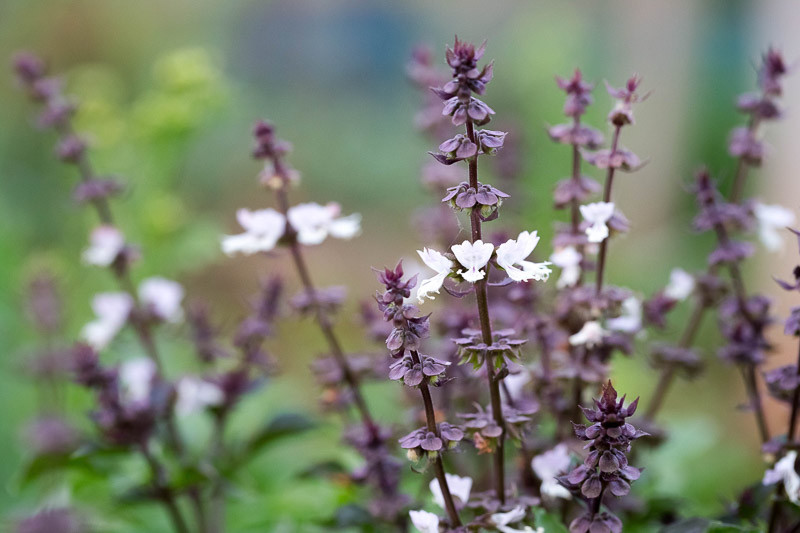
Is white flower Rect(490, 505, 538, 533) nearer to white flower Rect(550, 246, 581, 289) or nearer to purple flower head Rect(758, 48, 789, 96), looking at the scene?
white flower Rect(550, 246, 581, 289)

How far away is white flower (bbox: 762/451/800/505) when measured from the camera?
0.65 meters

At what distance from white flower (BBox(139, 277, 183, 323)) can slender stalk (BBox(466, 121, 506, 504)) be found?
0.53 metres

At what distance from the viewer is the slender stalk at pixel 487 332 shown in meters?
0.55

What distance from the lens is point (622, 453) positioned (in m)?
0.53

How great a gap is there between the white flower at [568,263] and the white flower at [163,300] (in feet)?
1.68

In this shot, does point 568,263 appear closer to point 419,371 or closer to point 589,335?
point 589,335

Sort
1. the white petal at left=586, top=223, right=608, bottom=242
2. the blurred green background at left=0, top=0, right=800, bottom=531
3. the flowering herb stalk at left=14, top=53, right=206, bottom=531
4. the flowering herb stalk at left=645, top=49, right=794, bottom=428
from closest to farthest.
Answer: the white petal at left=586, top=223, right=608, bottom=242 < the flowering herb stalk at left=645, top=49, right=794, bottom=428 < the flowering herb stalk at left=14, top=53, right=206, bottom=531 < the blurred green background at left=0, top=0, right=800, bottom=531

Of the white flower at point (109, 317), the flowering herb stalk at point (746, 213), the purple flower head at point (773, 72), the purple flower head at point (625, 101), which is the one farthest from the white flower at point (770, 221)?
the white flower at point (109, 317)

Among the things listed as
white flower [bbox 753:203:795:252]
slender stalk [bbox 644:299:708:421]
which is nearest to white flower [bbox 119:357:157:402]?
slender stalk [bbox 644:299:708:421]

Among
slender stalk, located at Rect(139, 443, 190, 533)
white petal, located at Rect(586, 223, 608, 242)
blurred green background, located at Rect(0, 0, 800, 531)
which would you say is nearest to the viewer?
white petal, located at Rect(586, 223, 608, 242)

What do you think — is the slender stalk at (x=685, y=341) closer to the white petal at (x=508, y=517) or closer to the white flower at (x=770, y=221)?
the white flower at (x=770, y=221)

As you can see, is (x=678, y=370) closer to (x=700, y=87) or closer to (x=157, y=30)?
(x=700, y=87)

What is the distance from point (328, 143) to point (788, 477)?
10.1 feet

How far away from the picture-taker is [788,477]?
0.66 m
